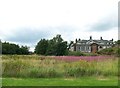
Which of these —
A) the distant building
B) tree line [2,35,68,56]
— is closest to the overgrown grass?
tree line [2,35,68,56]

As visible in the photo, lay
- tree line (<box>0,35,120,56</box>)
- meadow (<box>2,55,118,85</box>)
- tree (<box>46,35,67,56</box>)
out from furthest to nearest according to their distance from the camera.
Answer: tree (<box>46,35,67,56</box>) < tree line (<box>0,35,120,56</box>) < meadow (<box>2,55,118,85</box>)

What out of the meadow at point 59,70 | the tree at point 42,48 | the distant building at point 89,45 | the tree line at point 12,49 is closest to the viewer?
the meadow at point 59,70

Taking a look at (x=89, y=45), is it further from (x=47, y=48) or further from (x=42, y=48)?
(x=47, y=48)

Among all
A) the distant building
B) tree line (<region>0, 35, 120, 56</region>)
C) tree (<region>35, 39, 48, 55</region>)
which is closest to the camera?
tree line (<region>0, 35, 120, 56</region>)

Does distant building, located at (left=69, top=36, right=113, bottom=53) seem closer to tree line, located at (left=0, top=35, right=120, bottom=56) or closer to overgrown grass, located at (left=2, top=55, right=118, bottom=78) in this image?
tree line, located at (left=0, top=35, right=120, bottom=56)

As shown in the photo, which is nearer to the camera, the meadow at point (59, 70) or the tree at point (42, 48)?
the meadow at point (59, 70)

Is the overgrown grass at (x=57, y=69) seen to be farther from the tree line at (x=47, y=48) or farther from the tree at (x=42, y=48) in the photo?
the tree at (x=42, y=48)

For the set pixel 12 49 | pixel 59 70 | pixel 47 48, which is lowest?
pixel 59 70

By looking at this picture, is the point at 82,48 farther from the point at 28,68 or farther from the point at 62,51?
the point at 28,68

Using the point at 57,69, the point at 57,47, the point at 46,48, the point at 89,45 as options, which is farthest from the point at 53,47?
the point at 57,69

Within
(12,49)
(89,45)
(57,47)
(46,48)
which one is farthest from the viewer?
(89,45)

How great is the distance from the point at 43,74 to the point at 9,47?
43516 mm

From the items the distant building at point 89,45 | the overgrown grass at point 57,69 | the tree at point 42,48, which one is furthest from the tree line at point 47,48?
the overgrown grass at point 57,69

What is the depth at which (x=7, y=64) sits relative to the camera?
17.2 meters
